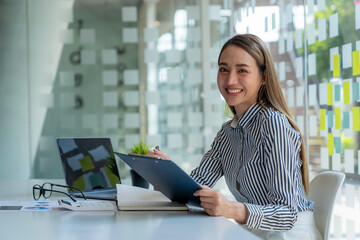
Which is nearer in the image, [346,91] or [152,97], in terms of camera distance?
[346,91]

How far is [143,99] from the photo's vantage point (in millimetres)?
5273

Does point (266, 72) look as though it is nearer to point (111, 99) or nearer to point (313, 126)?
point (313, 126)

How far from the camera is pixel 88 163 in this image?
2361 millimetres

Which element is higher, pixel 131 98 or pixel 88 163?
pixel 131 98

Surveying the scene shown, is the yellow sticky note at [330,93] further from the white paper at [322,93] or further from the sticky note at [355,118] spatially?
the sticky note at [355,118]

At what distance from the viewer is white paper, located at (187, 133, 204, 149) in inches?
209

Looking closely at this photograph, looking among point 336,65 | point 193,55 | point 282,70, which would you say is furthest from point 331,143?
point 193,55

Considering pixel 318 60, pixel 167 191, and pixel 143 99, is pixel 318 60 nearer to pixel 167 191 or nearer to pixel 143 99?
pixel 143 99

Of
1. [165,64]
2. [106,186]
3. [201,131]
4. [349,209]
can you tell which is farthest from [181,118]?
[106,186]

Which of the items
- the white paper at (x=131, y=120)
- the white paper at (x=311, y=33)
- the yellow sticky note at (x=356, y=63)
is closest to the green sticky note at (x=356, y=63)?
the yellow sticky note at (x=356, y=63)

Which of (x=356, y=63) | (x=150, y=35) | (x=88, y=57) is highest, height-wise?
→ (x=150, y=35)

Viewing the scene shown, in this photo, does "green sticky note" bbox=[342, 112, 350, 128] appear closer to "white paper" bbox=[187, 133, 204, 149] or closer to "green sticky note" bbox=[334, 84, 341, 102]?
"green sticky note" bbox=[334, 84, 341, 102]

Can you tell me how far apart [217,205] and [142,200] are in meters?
0.37

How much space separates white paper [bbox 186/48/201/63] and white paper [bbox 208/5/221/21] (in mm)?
368
